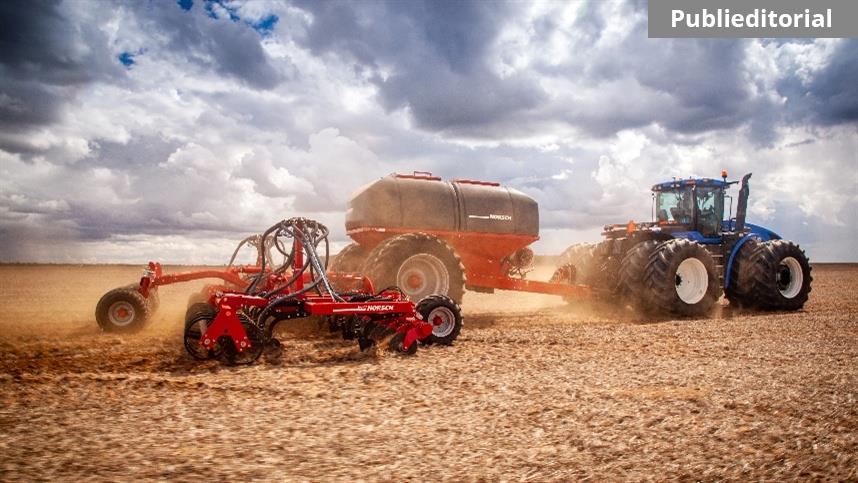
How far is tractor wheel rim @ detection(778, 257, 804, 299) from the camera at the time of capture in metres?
14.3

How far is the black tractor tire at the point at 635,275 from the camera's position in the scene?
476 inches

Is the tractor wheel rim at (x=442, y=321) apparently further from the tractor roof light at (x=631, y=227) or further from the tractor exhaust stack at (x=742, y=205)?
the tractor exhaust stack at (x=742, y=205)

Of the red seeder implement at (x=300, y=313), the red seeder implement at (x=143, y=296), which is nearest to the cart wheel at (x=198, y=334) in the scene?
the red seeder implement at (x=300, y=313)

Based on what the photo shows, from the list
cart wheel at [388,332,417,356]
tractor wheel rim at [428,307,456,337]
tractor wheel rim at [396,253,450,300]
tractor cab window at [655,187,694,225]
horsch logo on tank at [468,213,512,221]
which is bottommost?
cart wheel at [388,332,417,356]

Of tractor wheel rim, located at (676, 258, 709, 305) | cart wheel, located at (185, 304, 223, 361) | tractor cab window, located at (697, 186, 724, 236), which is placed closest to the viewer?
cart wheel, located at (185, 304, 223, 361)

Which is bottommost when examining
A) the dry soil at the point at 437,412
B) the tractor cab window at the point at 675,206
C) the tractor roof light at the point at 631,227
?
the dry soil at the point at 437,412

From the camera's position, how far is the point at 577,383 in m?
5.86

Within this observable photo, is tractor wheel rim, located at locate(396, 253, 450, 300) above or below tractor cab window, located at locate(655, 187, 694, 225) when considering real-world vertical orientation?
below

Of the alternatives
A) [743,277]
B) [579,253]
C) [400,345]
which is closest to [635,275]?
[579,253]

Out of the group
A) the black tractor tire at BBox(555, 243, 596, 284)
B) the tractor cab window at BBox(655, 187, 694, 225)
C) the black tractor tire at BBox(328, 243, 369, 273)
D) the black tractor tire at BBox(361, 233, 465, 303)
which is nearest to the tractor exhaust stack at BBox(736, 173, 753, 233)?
the tractor cab window at BBox(655, 187, 694, 225)

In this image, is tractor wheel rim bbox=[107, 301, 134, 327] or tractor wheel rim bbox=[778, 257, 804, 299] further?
tractor wheel rim bbox=[778, 257, 804, 299]

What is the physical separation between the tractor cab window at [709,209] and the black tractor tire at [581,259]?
9.25ft

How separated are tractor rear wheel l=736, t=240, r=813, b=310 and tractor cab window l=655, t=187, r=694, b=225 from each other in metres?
Answer: 1.83

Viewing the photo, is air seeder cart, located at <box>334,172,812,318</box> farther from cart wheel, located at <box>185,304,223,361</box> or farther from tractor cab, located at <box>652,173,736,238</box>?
cart wheel, located at <box>185,304,223,361</box>
